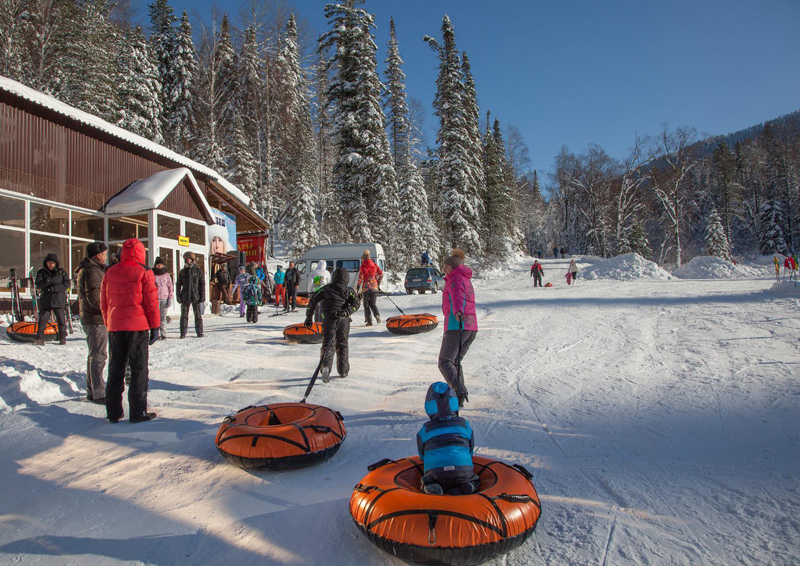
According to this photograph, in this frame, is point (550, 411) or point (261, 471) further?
point (550, 411)

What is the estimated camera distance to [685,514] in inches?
A: 122

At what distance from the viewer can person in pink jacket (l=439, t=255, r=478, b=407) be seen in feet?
17.3

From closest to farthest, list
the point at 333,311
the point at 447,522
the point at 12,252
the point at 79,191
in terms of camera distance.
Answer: the point at 447,522
the point at 333,311
the point at 12,252
the point at 79,191

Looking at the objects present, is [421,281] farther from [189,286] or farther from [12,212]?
[12,212]

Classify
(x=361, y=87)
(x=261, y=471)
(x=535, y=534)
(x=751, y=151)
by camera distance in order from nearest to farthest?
(x=535, y=534)
(x=261, y=471)
(x=361, y=87)
(x=751, y=151)

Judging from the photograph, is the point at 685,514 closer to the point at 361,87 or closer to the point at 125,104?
the point at 361,87

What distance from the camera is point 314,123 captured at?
38.1 metres

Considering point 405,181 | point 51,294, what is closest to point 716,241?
point 405,181

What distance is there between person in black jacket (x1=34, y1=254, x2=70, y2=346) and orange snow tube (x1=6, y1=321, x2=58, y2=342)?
0.16 m

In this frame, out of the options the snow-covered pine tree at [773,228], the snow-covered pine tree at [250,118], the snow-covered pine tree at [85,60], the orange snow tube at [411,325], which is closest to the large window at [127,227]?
the snow-covered pine tree at [85,60]

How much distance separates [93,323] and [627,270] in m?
28.7

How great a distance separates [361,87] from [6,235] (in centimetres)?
1914

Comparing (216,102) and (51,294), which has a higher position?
(216,102)

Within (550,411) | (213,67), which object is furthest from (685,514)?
(213,67)
